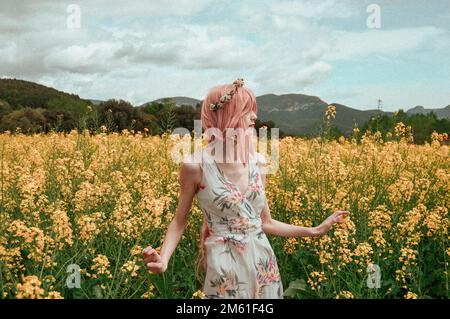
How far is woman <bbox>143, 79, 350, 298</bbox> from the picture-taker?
240 cm

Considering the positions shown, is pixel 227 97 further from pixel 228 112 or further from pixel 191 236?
pixel 191 236

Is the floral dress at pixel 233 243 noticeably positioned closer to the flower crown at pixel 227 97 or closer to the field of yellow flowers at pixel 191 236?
the flower crown at pixel 227 97

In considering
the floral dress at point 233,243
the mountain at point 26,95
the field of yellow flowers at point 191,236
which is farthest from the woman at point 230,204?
the mountain at point 26,95

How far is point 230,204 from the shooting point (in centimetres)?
247

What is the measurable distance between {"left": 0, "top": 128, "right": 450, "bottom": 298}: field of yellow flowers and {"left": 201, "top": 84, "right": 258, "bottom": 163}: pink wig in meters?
0.86

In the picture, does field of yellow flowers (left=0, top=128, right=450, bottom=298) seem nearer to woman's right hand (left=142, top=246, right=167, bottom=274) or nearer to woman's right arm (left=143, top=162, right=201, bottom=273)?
woman's right arm (left=143, top=162, right=201, bottom=273)

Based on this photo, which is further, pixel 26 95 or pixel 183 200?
pixel 26 95

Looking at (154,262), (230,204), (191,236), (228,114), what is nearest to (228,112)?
(228,114)

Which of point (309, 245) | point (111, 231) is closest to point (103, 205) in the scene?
point (111, 231)

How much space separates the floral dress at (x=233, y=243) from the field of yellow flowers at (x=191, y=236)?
1.62 ft

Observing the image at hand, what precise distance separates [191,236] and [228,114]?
71.0 inches

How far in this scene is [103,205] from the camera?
14.3 ft

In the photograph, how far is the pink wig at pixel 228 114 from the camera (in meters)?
2.36
